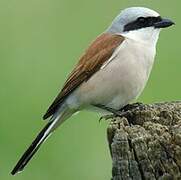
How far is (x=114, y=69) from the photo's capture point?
6418mm

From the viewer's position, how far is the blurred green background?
326 inches

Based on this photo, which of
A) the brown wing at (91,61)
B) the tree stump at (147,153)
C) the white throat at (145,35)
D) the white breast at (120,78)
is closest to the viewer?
the tree stump at (147,153)

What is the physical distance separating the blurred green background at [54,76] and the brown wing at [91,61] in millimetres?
1386

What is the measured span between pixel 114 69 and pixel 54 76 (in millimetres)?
3577

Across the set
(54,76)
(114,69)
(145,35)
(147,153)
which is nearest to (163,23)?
(145,35)

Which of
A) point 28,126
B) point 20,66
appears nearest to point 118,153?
Result: point 28,126

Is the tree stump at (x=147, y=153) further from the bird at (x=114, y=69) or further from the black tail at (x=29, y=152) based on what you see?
the black tail at (x=29, y=152)

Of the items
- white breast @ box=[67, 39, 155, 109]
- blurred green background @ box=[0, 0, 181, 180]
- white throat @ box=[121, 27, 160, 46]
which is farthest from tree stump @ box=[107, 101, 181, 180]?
blurred green background @ box=[0, 0, 181, 180]

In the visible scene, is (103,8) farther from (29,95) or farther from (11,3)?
(29,95)

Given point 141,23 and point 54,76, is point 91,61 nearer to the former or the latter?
point 141,23

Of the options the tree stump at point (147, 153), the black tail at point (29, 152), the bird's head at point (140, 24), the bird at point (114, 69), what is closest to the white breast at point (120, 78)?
the bird at point (114, 69)

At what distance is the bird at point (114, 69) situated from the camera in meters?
6.43

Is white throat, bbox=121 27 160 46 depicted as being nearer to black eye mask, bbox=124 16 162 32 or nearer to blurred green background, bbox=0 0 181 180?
black eye mask, bbox=124 16 162 32

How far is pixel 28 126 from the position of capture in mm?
8883
